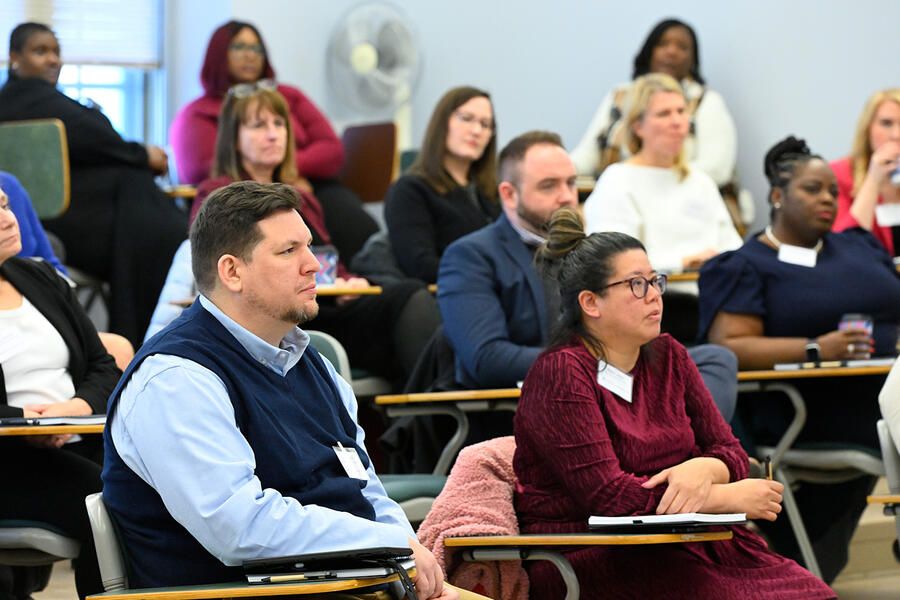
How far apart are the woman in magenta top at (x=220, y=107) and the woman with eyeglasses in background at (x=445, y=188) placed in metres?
0.90

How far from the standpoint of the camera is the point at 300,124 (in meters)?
5.83

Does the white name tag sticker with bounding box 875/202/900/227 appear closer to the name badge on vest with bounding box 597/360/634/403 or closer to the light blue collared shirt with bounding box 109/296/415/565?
the name badge on vest with bounding box 597/360/634/403

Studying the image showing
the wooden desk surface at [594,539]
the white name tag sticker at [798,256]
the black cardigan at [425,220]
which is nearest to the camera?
the wooden desk surface at [594,539]

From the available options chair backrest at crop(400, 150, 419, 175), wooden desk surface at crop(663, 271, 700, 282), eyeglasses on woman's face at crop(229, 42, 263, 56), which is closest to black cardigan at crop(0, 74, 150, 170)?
eyeglasses on woman's face at crop(229, 42, 263, 56)

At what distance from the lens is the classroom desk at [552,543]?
7.26ft

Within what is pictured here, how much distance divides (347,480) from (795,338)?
2099 millimetres

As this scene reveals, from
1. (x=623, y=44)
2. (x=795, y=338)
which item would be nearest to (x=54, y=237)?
(x=795, y=338)

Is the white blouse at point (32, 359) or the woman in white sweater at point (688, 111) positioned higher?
the woman in white sweater at point (688, 111)

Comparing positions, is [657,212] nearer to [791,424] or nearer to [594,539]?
[791,424]

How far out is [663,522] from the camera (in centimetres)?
Answer: 222

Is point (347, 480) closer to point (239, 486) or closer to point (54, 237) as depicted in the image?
point (239, 486)

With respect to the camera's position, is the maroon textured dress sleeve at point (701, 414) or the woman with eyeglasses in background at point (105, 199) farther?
the woman with eyeglasses in background at point (105, 199)

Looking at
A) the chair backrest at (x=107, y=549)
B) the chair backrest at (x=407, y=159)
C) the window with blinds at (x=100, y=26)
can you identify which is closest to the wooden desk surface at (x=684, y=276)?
the chair backrest at (x=107, y=549)

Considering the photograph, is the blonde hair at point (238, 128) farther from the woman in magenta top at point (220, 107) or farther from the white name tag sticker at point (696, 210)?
the white name tag sticker at point (696, 210)
